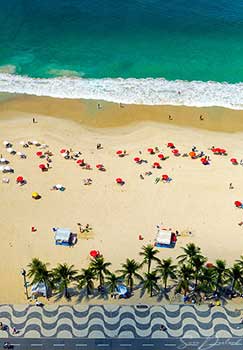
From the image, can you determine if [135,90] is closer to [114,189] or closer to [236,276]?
[114,189]

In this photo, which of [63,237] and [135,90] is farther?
[135,90]

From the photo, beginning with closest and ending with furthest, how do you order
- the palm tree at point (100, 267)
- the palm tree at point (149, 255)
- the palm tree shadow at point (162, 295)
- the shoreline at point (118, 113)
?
the palm tree at point (100, 267) < the palm tree at point (149, 255) < the palm tree shadow at point (162, 295) < the shoreline at point (118, 113)

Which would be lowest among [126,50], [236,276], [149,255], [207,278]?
[207,278]

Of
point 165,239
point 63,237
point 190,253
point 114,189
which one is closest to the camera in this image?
point 190,253

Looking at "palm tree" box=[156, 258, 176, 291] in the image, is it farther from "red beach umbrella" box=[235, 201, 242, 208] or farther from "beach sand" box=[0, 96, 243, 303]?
"red beach umbrella" box=[235, 201, 242, 208]

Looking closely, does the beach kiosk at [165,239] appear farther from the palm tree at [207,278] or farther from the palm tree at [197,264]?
the palm tree at [207,278]

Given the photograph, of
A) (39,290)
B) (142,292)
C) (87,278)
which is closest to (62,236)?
(39,290)

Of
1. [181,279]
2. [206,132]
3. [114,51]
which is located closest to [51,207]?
[181,279]

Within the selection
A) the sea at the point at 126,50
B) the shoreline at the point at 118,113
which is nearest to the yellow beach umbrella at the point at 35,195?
the shoreline at the point at 118,113
